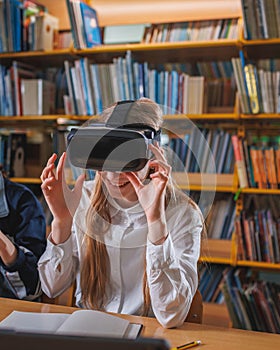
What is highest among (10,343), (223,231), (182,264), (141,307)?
(10,343)

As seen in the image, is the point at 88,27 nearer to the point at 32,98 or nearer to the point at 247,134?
the point at 32,98

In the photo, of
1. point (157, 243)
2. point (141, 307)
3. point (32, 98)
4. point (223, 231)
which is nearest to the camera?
point (157, 243)

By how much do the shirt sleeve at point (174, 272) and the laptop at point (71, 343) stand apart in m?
0.65

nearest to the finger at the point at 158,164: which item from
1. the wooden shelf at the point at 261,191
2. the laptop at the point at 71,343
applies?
the laptop at the point at 71,343

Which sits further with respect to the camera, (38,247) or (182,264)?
(38,247)

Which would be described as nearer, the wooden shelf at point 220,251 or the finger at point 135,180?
the finger at point 135,180

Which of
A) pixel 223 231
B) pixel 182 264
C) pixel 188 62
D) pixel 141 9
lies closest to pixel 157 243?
pixel 182 264

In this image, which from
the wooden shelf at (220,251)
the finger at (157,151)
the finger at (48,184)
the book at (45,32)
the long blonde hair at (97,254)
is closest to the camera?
the finger at (157,151)

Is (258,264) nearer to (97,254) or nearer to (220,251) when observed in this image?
(220,251)

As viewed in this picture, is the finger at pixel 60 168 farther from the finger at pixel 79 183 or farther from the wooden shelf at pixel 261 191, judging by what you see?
the wooden shelf at pixel 261 191

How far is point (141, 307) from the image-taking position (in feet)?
4.62

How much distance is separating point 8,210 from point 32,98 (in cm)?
129

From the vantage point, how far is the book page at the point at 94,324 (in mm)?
1074

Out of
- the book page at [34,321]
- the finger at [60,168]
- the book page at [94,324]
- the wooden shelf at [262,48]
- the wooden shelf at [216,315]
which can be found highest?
the wooden shelf at [262,48]
